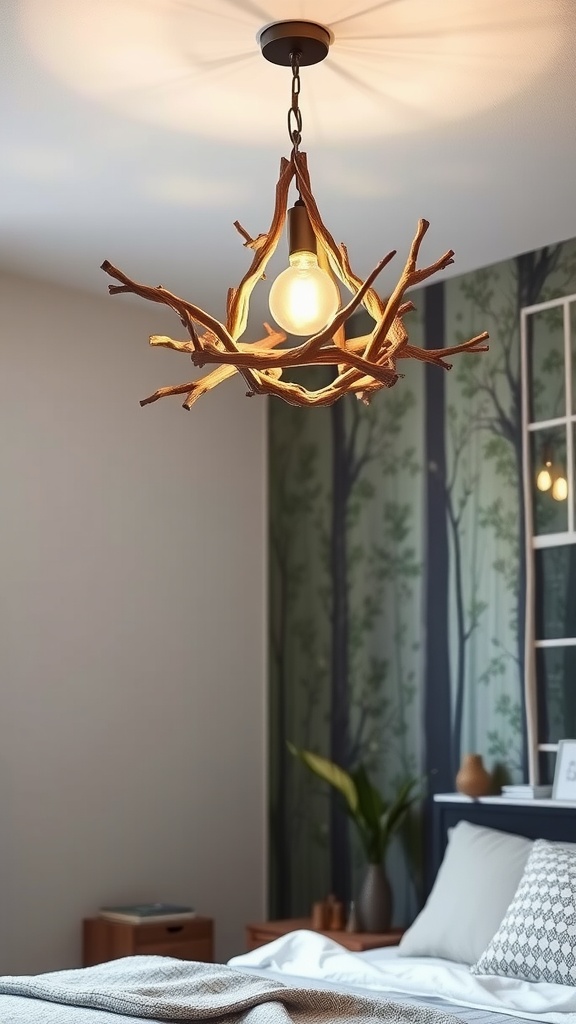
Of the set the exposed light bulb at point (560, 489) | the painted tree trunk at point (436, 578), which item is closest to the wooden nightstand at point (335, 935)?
the painted tree trunk at point (436, 578)

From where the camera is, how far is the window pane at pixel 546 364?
13.5 feet

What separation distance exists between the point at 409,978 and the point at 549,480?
1.67m

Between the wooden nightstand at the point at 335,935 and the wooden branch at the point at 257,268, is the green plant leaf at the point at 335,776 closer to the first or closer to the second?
the wooden nightstand at the point at 335,935

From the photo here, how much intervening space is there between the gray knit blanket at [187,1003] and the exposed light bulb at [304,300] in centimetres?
140

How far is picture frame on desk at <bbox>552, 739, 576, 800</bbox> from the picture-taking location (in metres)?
3.80

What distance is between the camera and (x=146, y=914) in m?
4.25

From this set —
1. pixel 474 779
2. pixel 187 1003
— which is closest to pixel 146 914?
pixel 474 779

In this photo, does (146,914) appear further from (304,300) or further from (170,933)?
(304,300)

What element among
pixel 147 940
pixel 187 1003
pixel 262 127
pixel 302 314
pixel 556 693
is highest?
pixel 262 127

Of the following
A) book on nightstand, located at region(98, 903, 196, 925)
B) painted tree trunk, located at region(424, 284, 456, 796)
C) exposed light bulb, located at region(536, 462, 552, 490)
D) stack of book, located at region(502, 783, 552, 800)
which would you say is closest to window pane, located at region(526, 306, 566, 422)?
exposed light bulb, located at region(536, 462, 552, 490)

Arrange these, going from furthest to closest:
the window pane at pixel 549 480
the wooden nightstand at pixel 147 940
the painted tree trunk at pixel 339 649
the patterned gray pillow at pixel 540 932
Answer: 1. the painted tree trunk at pixel 339 649
2. the wooden nightstand at pixel 147 940
3. the window pane at pixel 549 480
4. the patterned gray pillow at pixel 540 932

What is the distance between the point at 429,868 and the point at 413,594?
3.12 feet

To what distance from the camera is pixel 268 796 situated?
5027 mm

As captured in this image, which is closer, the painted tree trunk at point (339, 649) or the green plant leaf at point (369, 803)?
the green plant leaf at point (369, 803)
